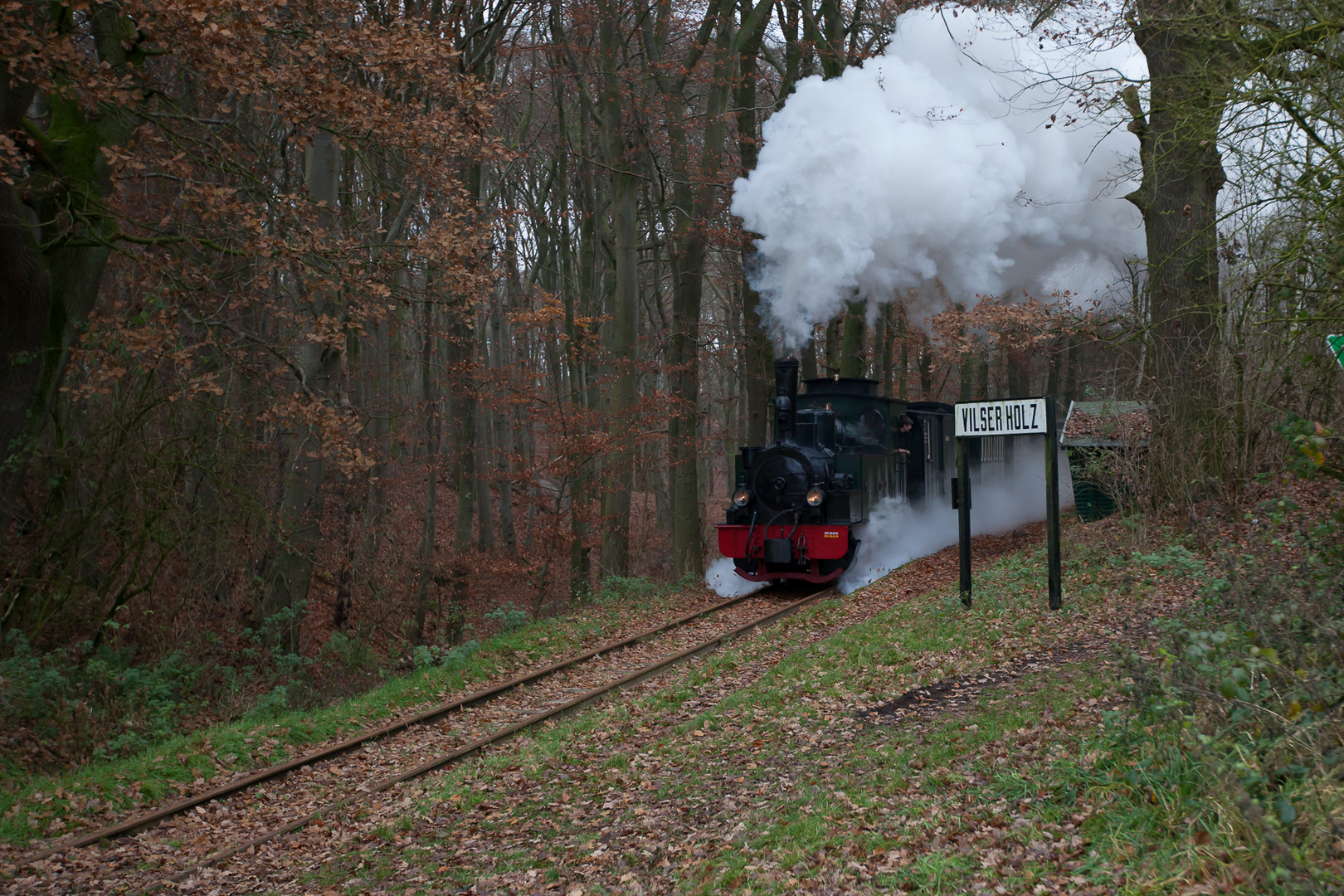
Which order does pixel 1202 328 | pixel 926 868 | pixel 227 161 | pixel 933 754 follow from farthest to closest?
pixel 1202 328 → pixel 227 161 → pixel 933 754 → pixel 926 868

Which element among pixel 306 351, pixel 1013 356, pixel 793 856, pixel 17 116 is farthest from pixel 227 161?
pixel 1013 356

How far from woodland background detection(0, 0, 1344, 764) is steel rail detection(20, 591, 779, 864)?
5.65 ft

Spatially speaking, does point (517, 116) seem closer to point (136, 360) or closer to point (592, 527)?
point (592, 527)

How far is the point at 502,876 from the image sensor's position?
5340 millimetres

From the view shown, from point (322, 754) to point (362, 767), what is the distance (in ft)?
1.26

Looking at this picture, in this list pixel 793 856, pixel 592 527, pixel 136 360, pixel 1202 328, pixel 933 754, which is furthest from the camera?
pixel 592 527

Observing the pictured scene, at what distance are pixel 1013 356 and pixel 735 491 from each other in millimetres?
12582

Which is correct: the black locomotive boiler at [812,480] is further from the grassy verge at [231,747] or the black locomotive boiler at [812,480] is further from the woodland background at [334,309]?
the grassy verge at [231,747]

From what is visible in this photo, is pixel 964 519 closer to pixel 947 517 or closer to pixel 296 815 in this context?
pixel 296 815

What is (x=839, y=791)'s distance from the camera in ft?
18.4

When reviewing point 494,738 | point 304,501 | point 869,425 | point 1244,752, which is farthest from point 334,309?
point 1244,752

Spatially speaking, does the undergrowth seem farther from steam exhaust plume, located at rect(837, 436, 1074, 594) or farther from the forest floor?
steam exhaust plume, located at rect(837, 436, 1074, 594)

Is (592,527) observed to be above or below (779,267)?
below

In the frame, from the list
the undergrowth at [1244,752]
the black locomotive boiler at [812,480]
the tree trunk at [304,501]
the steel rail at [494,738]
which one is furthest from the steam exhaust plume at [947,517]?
the undergrowth at [1244,752]
